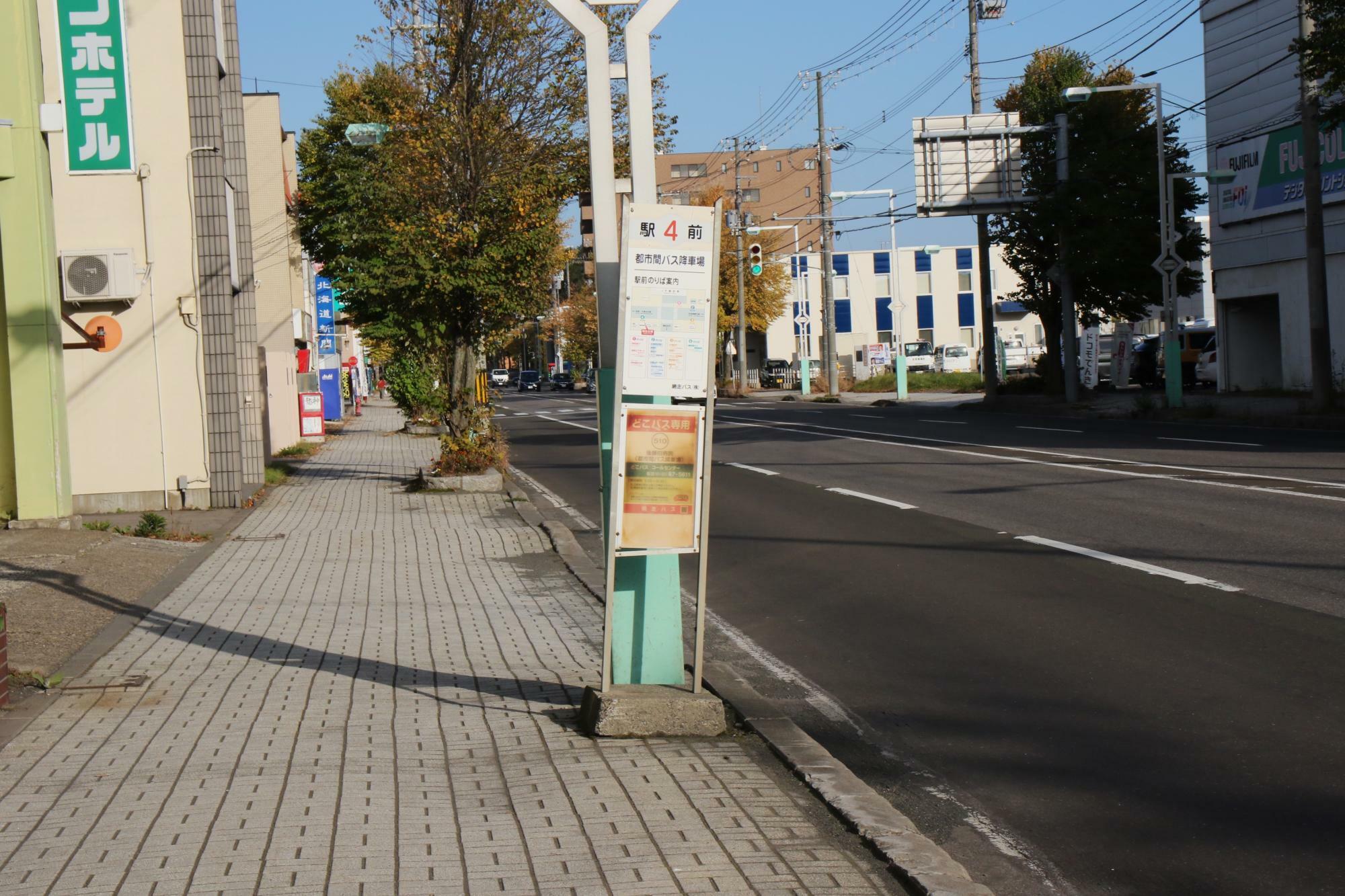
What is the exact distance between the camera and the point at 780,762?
5371 millimetres

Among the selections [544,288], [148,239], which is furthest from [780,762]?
[544,288]

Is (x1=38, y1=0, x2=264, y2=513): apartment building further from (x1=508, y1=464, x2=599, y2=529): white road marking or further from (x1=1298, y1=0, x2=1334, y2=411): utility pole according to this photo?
(x1=1298, y1=0, x2=1334, y2=411): utility pole

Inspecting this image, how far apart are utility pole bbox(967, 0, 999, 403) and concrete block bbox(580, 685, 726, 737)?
3304cm

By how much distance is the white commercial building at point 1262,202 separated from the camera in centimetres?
3231

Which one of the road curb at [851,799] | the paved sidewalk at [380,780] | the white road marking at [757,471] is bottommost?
the road curb at [851,799]

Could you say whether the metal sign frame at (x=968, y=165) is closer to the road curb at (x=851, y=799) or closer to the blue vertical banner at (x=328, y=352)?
the blue vertical banner at (x=328, y=352)

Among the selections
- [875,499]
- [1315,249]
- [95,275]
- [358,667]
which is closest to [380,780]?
[358,667]

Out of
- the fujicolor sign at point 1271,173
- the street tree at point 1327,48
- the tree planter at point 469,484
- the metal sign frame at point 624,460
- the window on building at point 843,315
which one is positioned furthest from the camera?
the window on building at point 843,315

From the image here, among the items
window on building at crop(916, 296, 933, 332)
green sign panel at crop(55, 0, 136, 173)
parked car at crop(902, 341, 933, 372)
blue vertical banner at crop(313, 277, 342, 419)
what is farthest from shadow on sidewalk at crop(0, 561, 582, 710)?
window on building at crop(916, 296, 933, 332)

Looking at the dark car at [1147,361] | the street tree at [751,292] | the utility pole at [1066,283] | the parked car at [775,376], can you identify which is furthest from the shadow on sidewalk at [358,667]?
the street tree at [751,292]

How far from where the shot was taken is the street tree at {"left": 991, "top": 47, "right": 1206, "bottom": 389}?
3603cm

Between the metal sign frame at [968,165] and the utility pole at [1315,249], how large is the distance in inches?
495

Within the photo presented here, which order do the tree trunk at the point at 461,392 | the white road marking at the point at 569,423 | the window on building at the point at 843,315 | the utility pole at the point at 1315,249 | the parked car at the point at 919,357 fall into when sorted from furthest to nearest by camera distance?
the window on building at the point at 843,315 < the parked car at the point at 919,357 < the white road marking at the point at 569,423 < the utility pole at the point at 1315,249 < the tree trunk at the point at 461,392

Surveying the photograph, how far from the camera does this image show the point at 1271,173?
34219 millimetres
